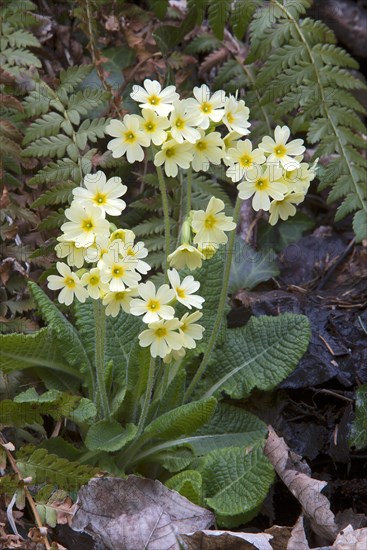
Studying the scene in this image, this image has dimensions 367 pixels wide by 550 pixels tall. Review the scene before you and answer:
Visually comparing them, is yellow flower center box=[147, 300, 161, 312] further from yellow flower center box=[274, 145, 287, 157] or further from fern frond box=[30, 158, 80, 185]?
fern frond box=[30, 158, 80, 185]

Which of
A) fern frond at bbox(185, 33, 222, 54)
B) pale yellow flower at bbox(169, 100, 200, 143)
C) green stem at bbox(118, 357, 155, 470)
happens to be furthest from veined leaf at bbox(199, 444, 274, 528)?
fern frond at bbox(185, 33, 222, 54)

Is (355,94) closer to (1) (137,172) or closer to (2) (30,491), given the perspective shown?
(1) (137,172)

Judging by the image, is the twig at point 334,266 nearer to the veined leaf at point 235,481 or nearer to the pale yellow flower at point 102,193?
the veined leaf at point 235,481

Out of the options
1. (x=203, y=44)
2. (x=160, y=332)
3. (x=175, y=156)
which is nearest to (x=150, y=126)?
(x=175, y=156)

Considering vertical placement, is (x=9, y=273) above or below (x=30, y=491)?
above

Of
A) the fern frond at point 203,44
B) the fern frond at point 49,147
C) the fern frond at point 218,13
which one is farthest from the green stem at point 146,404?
the fern frond at point 203,44

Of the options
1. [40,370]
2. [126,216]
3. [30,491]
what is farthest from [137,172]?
[30,491]
